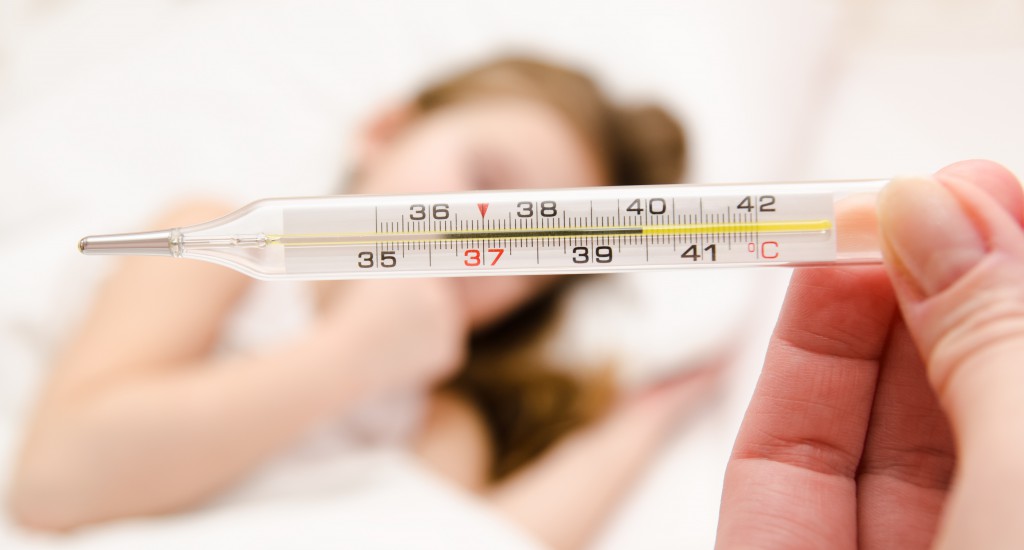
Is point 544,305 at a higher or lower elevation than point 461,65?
lower

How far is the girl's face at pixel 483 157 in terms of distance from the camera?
47.3 inches

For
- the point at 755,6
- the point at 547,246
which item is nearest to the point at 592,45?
the point at 755,6

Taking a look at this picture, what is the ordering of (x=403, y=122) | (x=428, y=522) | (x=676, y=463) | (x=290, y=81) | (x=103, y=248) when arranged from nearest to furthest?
1. (x=103, y=248)
2. (x=428, y=522)
3. (x=676, y=463)
4. (x=403, y=122)
5. (x=290, y=81)

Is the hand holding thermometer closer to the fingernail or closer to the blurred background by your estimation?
the fingernail

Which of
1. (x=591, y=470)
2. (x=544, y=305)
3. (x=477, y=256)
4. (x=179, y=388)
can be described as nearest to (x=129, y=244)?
(x=477, y=256)

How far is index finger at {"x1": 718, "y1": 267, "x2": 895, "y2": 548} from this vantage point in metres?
0.61

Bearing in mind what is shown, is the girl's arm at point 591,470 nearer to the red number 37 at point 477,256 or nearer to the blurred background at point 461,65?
the blurred background at point 461,65

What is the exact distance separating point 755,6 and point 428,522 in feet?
4.01

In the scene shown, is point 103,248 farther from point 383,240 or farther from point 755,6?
point 755,6

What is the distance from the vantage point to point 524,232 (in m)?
0.64

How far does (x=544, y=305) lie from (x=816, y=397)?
0.88 metres

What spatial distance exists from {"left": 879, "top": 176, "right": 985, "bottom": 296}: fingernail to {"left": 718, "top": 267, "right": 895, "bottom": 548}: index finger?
0.34 feet

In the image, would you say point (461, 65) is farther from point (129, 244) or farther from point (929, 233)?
point (929, 233)

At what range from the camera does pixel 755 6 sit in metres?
1.51
